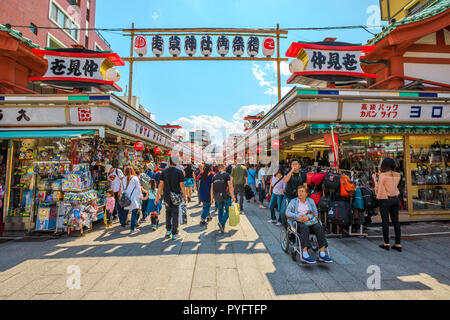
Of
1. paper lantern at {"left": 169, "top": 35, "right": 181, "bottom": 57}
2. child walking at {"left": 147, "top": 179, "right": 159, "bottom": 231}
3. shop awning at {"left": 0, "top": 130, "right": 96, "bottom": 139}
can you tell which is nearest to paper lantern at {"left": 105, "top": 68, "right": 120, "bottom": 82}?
shop awning at {"left": 0, "top": 130, "right": 96, "bottom": 139}

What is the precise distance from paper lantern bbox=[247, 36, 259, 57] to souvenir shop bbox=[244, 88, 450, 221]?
566cm

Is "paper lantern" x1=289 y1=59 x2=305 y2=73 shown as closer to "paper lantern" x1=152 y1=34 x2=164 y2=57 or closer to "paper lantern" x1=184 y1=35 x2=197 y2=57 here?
"paper lantern" x1=184 y1=35 x2=197 y2=57

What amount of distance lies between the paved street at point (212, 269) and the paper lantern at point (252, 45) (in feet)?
33.0

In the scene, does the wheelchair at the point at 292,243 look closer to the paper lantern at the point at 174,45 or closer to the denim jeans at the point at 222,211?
the denim jeans at the point at 222,211

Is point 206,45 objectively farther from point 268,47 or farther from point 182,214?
point 182,214

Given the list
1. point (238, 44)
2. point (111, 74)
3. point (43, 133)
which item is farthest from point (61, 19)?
point (43, 133)

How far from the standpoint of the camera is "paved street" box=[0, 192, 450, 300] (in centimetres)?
307

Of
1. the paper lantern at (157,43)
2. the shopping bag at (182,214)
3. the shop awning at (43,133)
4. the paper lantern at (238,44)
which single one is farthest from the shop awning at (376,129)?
the paper lantern at (157,43)

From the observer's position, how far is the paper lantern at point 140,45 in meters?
11.1

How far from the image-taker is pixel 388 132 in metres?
6.76

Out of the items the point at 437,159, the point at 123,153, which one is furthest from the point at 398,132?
the point at 123,153
